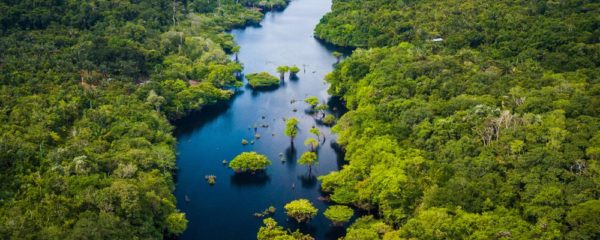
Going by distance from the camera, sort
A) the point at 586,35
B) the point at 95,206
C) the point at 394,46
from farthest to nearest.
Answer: the point at 394,46 < the point at 586,35 < the point at 95,206

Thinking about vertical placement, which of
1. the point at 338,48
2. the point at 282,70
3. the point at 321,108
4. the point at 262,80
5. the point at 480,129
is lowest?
the point at 321,108

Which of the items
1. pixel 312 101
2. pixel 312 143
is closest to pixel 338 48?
pixel 312 101

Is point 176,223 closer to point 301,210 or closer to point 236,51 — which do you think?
point 301,210

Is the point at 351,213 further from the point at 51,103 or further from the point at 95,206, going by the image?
the point at 51,103

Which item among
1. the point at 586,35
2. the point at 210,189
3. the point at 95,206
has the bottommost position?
the point at 210,189

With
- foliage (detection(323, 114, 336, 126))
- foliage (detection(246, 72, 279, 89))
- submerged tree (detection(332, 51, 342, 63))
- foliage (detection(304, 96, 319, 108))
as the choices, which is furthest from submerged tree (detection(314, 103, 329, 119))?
submerged tree (detection(332, 51, 342, 63))

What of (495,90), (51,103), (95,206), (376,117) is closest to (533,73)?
(495,90)
